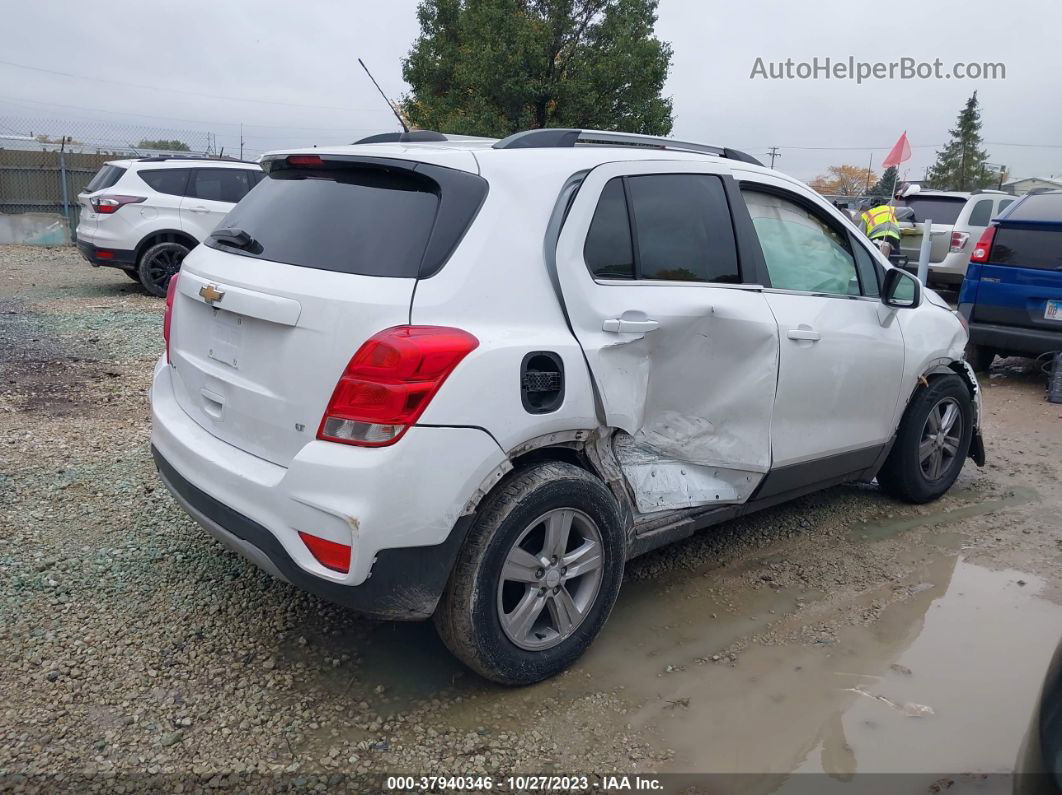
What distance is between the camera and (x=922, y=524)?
4688 mm

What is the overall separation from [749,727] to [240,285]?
228 cm

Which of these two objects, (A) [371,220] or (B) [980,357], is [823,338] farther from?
(B) [980,357]

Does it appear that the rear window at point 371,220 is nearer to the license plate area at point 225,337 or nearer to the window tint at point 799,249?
the license plate area at point 225,337

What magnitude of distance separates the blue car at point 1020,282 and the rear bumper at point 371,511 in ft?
21.9

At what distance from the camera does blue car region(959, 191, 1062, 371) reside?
24.4 ft

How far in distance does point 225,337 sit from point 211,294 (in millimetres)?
158

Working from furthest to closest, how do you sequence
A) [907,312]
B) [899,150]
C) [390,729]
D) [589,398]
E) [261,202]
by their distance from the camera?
[899,150] → [907,312] → [261,202] → [589,398] → [390,729]

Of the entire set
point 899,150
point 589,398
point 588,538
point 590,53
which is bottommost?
point 588,538

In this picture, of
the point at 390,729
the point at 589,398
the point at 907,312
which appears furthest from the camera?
the point at 907,312

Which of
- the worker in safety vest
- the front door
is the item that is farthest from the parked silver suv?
the front door

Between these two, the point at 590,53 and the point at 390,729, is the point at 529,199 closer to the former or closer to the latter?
the point at 390,729

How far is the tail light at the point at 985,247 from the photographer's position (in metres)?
7.84

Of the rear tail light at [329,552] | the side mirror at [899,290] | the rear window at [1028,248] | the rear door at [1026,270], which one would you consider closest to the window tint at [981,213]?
the rear door at [1026,270]

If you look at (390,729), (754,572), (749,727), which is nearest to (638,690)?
(749,727)
